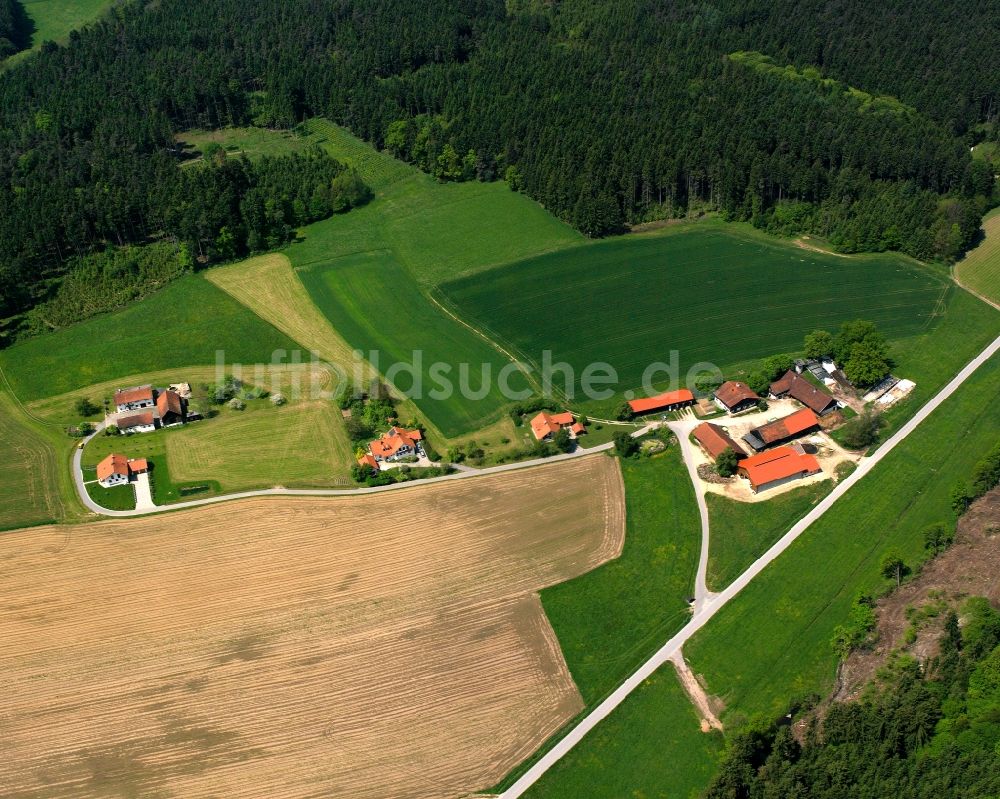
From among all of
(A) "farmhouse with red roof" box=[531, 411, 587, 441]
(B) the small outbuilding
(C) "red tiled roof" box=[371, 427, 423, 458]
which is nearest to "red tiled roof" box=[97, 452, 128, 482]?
(B) the small outbuilding

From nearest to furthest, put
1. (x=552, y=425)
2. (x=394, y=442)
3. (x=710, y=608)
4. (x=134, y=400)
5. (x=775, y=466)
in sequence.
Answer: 1. (x=710, y=608)
2. (x=775, y=466)
3. (x=394, y=442)
4. (x=552, y=425)
5. (x=134, y=400)

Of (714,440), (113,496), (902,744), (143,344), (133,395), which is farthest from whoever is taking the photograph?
(143,344)

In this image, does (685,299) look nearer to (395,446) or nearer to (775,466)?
(775,466)

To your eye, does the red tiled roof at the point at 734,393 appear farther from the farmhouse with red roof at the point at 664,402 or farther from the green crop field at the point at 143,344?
the green crop field at the point at 143,344

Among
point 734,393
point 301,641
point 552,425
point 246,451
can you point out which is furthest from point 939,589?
point 246,451

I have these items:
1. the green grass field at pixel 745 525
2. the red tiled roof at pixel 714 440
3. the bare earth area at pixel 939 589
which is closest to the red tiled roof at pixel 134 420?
the red tiled roof at pixel 714 440

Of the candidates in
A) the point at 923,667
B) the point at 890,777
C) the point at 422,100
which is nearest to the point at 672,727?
the point at 890,777

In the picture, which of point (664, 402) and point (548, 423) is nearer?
point (548, 423)
